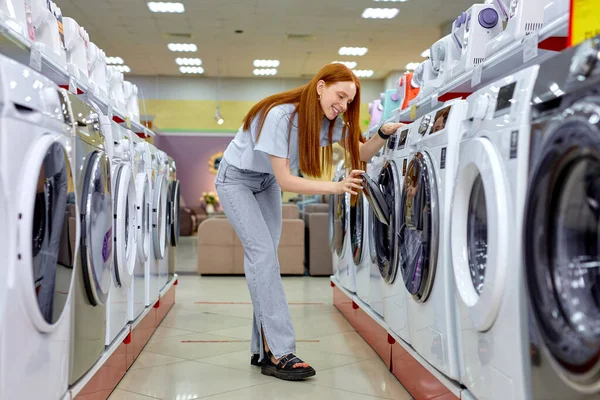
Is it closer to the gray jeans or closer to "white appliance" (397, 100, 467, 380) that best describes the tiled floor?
the gray jeans

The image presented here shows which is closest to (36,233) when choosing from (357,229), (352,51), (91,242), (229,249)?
(91,242)

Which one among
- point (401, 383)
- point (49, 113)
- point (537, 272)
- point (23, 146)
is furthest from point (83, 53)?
point (537, 272)

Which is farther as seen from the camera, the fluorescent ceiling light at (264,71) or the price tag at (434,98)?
the fluorescent ceiling light at (264,71)

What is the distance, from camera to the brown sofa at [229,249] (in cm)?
652

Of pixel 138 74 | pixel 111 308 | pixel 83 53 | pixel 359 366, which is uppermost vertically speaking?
pixel 138 74

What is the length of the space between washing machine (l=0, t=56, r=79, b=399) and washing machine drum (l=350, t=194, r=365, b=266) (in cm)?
204

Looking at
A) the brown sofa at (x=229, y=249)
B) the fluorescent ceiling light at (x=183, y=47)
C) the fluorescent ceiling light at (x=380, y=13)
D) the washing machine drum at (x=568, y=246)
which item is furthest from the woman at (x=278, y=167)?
the fluorescent ceiling light at (x=183, y=47)

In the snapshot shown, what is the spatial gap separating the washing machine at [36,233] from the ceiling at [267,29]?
755cm

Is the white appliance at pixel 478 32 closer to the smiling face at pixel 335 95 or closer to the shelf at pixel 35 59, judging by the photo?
the smiling face at pixel 335 95

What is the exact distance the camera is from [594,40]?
123 centimetres

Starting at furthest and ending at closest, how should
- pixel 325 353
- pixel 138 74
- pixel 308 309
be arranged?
pixel 138 74 → pixel 308 309 → pixel 325 353

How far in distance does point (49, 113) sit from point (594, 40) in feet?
4.25

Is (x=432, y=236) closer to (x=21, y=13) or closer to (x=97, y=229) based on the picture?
(x=97, y=229)

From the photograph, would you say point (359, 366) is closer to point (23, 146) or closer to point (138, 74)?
point (23, 146)
